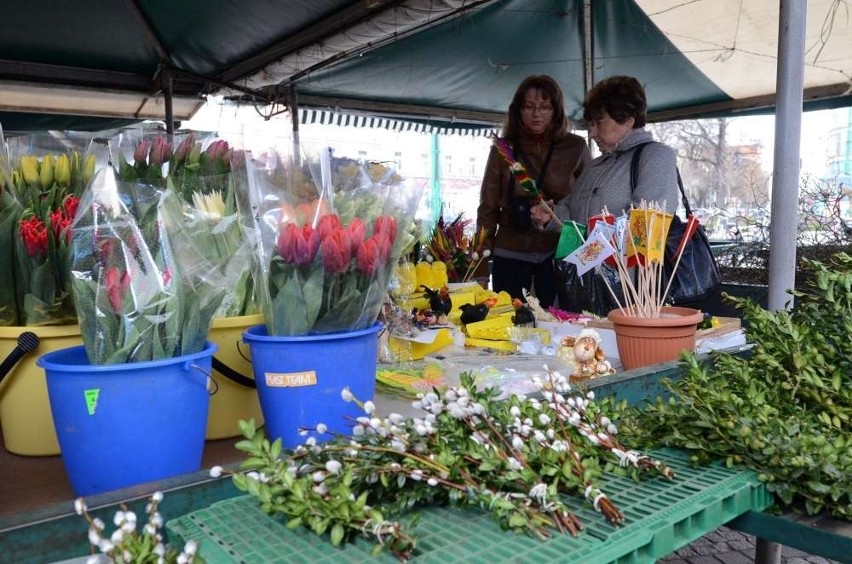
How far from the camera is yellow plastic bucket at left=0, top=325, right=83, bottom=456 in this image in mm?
1085

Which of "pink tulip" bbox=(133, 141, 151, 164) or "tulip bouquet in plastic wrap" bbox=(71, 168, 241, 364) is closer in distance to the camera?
"tulip bouquet in plastic wrap" bbox=(71, 168, 241, 364)

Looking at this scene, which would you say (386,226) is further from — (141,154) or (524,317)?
(524,317)

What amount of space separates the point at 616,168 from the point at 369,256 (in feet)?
6.79

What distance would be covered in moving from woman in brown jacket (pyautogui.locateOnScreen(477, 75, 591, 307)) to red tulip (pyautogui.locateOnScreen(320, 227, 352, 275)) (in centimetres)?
241

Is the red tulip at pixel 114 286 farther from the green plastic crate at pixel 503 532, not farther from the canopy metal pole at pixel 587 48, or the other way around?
the canopy metal pole at pixel 587 48

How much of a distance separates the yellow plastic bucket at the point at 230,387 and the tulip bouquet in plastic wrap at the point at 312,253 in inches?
6.6

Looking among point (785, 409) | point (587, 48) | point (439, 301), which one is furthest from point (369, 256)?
point (587, 48)

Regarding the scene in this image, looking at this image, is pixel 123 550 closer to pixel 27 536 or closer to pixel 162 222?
pixel 27 536

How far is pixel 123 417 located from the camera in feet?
2.84

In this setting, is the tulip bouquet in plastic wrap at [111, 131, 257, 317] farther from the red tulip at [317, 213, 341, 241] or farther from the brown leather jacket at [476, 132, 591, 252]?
the brown leather jacket at [476, 132, 591, 252]

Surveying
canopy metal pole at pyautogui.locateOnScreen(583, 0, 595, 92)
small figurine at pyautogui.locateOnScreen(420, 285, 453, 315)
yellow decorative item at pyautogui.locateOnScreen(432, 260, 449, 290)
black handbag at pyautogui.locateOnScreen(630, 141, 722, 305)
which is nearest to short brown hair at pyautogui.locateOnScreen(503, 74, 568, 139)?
black handbag at pyautogui.locateOnScreen(630, 141, 722, 305)

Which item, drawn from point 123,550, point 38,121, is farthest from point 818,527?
point 38,121

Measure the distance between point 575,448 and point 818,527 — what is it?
1.11 ft

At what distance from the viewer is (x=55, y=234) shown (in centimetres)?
109
